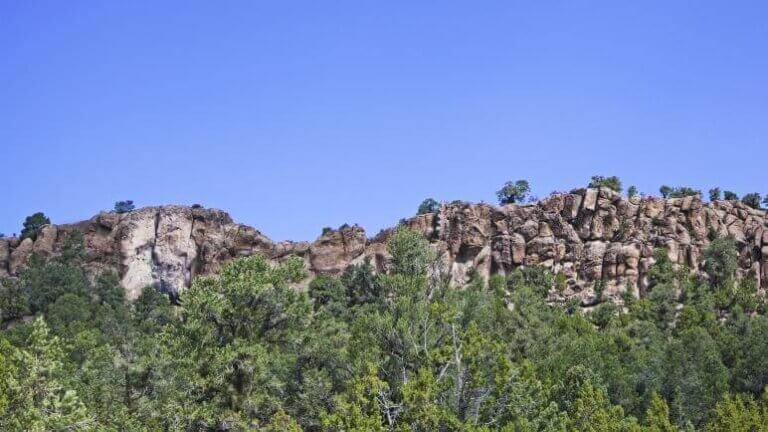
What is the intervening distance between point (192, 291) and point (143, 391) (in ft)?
39.7

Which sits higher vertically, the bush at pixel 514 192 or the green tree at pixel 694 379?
the bush at pixel 514 192

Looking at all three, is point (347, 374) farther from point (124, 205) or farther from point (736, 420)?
point (124, 205)

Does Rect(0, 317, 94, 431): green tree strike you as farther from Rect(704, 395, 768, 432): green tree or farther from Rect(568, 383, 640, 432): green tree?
Rect(704, 395, 768, 432): green tree

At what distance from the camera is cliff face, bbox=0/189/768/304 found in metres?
116

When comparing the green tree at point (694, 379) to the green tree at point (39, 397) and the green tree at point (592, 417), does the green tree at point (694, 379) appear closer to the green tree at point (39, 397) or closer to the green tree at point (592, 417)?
the green tree at point (592, 417)

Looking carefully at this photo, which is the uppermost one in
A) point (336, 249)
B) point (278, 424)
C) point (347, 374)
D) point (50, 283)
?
point (336, 249)

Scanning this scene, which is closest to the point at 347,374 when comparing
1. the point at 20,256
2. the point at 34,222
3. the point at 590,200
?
the point at 590,200

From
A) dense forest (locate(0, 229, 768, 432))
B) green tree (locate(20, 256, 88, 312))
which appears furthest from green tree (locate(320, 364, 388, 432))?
green tree (locate(20, 256, 88, 312))

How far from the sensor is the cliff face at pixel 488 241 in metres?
116

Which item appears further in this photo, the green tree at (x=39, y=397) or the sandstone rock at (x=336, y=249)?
the sandstone rock at (x=336, y=249)

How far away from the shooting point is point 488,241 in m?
121

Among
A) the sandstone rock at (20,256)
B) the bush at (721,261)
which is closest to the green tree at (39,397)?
the bush at (721,261)

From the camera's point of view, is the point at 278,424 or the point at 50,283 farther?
the point at 50,283

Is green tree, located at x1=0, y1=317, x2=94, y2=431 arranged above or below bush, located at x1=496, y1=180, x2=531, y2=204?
below
